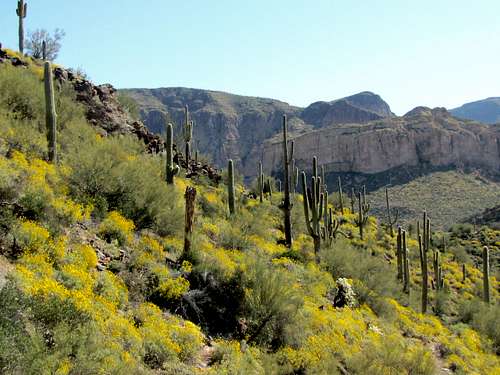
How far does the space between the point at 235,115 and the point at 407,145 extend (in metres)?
73.3

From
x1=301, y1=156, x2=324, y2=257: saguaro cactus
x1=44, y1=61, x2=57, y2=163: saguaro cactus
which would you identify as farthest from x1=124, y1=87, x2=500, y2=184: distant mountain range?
x1=44, y1=61, x2=57, y2=163: saguaro cactus

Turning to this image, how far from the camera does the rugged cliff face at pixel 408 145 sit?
271 feet

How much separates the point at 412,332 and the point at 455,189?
185ft

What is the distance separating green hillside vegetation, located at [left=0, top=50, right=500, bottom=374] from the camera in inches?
237

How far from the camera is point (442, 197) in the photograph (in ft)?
206

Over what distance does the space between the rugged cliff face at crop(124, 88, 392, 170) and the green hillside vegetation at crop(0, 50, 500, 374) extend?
120412 mm

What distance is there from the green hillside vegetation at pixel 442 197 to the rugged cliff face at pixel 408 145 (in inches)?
298

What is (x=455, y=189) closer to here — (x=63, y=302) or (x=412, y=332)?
(x=412, y=332)

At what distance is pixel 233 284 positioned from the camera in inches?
392

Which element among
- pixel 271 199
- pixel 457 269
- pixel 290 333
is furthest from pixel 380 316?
pixel 457 269

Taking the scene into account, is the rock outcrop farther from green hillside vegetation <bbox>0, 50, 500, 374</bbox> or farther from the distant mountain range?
the distant mountain range

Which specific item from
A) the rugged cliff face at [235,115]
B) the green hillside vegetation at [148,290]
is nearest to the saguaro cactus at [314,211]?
the green hillside vegetation at [148,290]

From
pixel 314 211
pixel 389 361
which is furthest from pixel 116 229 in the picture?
pixel 314 211

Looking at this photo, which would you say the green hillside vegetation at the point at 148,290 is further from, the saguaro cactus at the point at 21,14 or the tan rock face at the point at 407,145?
the tan rock face at the point at 407,145
